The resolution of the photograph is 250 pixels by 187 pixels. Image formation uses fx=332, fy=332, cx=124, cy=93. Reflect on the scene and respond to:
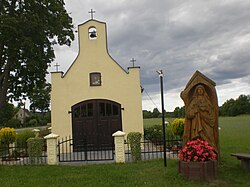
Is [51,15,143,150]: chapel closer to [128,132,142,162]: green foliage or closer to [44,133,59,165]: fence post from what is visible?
[44,133,59,165]: fence post

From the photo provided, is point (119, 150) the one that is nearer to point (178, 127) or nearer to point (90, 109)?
point (178, 127)

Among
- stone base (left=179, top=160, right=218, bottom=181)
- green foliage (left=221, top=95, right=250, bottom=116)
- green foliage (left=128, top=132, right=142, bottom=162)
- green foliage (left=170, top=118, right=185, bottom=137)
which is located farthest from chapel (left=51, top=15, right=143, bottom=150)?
green foliage (left=221, top=95, right=250, bottom=116)

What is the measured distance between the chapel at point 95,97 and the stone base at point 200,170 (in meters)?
8.25

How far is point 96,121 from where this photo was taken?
15992 millimetres

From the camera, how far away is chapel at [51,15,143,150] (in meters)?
16.0

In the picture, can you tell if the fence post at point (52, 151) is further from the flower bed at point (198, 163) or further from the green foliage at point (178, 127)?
the green foliage at point (178, 127)

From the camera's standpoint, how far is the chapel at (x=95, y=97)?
52.5 feet

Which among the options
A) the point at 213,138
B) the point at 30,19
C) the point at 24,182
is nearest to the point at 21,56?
the point at 30,19

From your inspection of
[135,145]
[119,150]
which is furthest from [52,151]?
[135,145]

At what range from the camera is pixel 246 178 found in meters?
7.93

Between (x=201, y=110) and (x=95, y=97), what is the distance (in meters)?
7.99

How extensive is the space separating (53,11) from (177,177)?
524 inches

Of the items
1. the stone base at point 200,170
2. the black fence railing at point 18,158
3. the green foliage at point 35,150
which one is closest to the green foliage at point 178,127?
the black fence railing at point 18,158

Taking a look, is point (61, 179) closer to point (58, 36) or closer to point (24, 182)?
point (24, 182)
